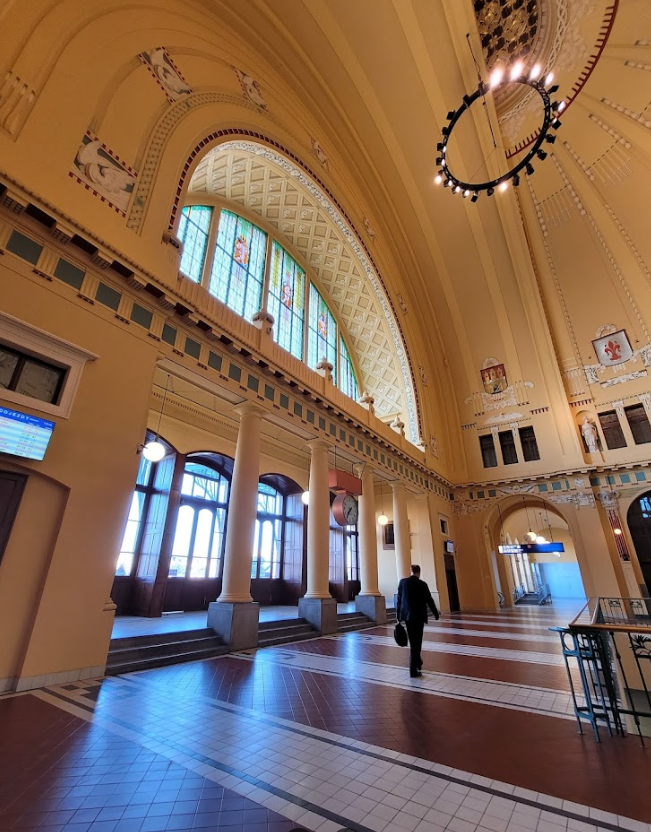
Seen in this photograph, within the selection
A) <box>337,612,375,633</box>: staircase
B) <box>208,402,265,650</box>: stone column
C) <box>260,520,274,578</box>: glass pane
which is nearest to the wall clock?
<box>337,612,375,633</box>: staircase

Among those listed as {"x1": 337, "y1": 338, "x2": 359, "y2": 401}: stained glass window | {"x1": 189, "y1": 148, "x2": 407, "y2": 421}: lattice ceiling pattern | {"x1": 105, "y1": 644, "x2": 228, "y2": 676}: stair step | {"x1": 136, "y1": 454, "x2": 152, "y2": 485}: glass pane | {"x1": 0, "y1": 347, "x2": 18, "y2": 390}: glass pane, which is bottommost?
{"x1": 105, "y1": 644, "x2": 228, "y2": 676}: stair step

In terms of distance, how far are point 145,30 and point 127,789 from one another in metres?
10.8

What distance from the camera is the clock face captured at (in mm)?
9273

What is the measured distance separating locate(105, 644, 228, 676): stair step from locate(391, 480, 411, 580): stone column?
742cm

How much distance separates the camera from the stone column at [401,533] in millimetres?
12289

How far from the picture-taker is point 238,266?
1134 centimetres

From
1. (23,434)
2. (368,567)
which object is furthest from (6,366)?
(368,567)

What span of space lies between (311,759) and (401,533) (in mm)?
10619

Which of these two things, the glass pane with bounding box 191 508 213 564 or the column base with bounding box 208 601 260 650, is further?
the glass pane with bounding box 191 508 213 564

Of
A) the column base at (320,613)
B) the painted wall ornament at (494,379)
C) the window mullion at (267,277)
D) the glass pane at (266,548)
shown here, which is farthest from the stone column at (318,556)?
the painted wall ornament at (494,379)

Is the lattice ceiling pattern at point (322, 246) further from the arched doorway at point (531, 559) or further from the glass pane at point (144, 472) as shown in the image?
the glass pane at point (144, 472)

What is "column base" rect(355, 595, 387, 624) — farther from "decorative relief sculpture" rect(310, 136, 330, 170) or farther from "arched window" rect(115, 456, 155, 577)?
"decorative relief sculpture" rect(310, 136, 330, 170)

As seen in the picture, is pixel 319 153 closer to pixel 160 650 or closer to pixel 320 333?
pixel 320 333

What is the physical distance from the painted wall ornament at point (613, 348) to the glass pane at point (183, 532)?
17075 mm
